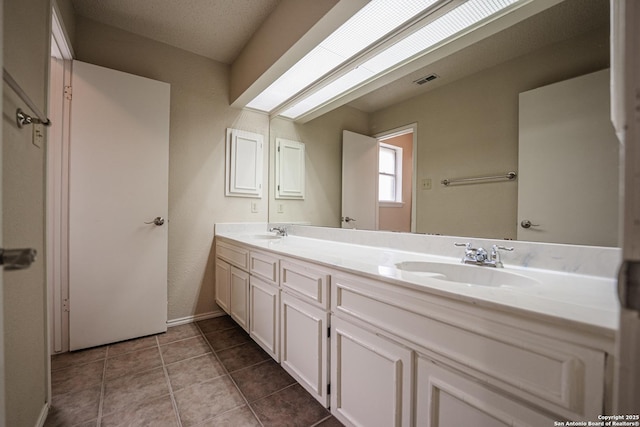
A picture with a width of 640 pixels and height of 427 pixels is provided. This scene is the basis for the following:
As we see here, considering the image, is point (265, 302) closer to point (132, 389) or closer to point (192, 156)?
point (132, 389)

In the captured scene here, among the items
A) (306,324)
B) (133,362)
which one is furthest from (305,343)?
(133,362)

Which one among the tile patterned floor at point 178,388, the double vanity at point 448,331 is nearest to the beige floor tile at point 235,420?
the tile patterned floor at point 178,388

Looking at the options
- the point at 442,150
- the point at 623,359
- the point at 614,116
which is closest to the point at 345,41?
the point at 442,150

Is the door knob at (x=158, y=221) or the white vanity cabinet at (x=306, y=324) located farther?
the door knob at (x=158, y=221)

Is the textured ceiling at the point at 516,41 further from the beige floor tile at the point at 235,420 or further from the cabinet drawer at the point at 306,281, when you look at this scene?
the beige floor tile at the point at 235,420

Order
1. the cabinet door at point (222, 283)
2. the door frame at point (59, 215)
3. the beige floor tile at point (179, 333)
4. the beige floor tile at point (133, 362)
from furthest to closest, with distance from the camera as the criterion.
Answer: the cabinet door at point (222, 283), the beige floor tile at point (179, 333), the door frame at point (59, 215), the beige floor tile at point (133, 362)

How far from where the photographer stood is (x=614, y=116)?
55 cm

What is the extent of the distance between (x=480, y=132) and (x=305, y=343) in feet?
4.35

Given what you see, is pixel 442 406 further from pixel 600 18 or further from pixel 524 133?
pixel 600 18

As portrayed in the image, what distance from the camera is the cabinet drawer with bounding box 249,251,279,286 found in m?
1.54

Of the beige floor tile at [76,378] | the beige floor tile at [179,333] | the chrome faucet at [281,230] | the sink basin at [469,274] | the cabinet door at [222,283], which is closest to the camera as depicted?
the sink basin at [469,274]

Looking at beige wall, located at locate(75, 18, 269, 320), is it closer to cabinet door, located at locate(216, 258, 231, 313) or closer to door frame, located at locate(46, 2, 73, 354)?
cabinet door, located at locate(216, 258, 231, 313)

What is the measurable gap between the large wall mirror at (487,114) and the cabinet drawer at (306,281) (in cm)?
65

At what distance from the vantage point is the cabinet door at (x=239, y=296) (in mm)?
1885
